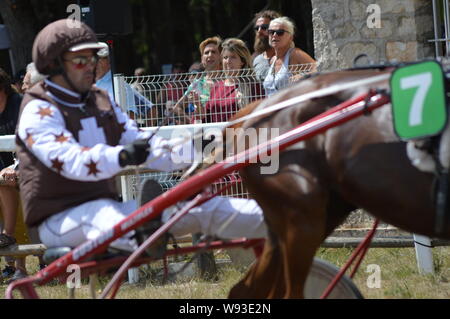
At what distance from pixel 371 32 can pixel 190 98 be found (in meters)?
1.98

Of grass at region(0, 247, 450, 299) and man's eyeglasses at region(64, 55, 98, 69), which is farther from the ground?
man's eyeglasses at region(64, 55, 98, 69)

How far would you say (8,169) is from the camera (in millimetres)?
7359

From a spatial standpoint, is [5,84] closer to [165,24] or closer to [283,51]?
[283,51]

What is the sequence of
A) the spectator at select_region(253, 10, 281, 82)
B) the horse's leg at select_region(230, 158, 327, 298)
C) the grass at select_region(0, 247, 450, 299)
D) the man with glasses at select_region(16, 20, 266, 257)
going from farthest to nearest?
the spectator at select_region(253, 10, 281, 82) → the grass at select_region(0, 247, 450, 299) → the man with glasses at select_region(16, 20, 266, 257) → the horse's leg at select_region(230, 158, 327, 298)

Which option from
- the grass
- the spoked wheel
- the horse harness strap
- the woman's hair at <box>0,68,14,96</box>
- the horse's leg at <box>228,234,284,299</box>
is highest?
the woman's hair at <box>0,68,14,96</box>

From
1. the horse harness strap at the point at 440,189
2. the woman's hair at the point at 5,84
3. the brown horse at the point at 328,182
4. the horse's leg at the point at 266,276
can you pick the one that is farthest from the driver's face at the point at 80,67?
the woman's hair at the point at 5,84

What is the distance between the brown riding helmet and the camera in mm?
4488

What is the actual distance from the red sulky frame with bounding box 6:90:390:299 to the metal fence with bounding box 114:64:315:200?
2729 millimetres

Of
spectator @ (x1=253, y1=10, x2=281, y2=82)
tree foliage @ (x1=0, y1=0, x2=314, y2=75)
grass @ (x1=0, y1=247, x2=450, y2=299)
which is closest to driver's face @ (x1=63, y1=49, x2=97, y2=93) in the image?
grass @ (x1=0, y1=247, x2=450, y2=299)

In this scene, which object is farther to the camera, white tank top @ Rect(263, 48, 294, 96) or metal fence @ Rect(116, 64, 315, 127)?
white tank top @ Rect(263, 48, 294, 96)

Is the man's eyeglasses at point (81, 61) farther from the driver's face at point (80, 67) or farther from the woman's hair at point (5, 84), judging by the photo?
the woman's hair at point (5, 84)

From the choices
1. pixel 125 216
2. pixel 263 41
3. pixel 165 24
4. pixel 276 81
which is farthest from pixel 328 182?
pixel 165 24

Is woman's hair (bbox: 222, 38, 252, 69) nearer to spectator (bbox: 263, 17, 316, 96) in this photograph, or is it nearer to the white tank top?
spectator (bbox: 263, 17, 316, 96)
